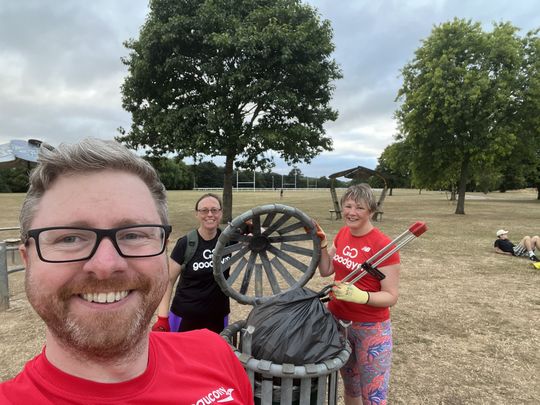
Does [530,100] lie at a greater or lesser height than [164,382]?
greater

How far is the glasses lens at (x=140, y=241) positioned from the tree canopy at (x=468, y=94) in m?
19.2

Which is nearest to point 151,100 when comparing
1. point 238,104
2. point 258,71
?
point 238,104

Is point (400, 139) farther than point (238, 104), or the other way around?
point (400, 139)

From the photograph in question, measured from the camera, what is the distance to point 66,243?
0.88 metres

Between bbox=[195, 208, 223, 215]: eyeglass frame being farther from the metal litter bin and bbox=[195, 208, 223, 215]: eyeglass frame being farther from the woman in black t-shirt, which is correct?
the metal litter bin

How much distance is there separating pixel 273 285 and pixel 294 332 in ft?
2.84

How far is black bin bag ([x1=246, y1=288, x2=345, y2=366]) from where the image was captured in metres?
1.74

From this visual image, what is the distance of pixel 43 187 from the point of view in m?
0.95

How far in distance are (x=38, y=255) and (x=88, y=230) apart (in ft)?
0.42

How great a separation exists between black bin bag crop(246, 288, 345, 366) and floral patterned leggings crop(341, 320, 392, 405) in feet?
1.10

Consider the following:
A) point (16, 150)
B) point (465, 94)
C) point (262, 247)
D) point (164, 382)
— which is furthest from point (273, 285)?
point (465, 94)

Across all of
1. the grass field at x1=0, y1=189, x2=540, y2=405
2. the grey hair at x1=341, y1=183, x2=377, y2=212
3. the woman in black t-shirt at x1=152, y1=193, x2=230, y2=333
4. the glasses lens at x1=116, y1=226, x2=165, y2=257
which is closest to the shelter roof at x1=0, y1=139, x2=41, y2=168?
the grass field at x1=0, y1=189, x2=540, y2=405

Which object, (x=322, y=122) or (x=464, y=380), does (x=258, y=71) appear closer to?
(x=322, y=122)

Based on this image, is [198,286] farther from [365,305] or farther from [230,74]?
[230,74]
